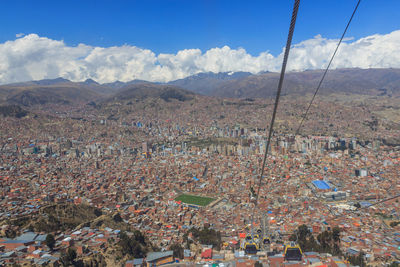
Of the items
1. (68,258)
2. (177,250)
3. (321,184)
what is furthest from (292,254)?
(321,184)

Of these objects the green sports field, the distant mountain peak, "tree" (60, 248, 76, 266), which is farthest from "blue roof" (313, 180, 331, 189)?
the distant mountain peak

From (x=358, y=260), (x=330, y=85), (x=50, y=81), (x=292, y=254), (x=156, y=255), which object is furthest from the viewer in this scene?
(x=50, y=81)

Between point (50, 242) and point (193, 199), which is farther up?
point (50, 242)

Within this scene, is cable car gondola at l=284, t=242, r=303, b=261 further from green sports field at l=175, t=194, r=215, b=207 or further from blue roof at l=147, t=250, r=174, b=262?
green sports field at l=175, t=194, r=215, b=207

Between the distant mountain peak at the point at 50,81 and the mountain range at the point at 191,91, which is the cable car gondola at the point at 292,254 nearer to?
the mountain range at the point at 191,91

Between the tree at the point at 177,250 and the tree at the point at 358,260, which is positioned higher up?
the tree at the point at 358,260

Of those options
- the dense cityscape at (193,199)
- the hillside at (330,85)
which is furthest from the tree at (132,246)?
Result: the hillside at (330,85)

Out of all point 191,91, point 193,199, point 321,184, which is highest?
point 191,91

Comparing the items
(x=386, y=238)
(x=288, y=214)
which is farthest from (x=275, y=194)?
(x=386, y=238)

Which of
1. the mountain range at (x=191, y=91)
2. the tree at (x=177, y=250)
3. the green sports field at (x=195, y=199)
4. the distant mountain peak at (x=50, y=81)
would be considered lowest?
the green sports field at (x=195, y=199)

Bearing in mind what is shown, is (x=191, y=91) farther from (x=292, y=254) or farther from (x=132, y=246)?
(x=292, y=254)
